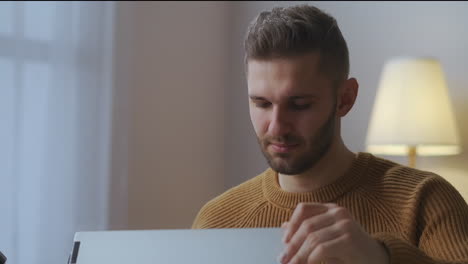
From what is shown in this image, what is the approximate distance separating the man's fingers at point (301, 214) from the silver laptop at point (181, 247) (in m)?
0.08

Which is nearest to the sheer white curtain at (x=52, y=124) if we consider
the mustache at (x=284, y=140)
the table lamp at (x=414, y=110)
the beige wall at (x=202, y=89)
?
the beige wall at (x=202, y=89)

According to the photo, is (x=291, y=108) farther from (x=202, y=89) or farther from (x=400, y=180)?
(x=202, y=89)

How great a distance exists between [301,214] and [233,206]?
488mm

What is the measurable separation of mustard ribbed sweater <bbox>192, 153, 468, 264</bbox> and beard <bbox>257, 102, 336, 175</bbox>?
0.08 metres

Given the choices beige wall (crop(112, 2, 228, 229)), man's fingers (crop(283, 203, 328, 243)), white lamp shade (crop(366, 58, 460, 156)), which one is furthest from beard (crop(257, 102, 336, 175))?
beige wall (crop(112, 2, 228, 229))

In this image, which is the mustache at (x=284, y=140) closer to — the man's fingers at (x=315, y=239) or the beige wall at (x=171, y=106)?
the man's fingers at (x=315, y=239)

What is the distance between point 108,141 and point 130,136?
12 cm

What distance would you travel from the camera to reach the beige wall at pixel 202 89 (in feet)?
8.11

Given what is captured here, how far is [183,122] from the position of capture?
2.84 meters

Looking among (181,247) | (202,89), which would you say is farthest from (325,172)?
(202,89)

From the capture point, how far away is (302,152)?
1.11 m

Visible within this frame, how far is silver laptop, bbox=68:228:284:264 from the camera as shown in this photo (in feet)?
2.94

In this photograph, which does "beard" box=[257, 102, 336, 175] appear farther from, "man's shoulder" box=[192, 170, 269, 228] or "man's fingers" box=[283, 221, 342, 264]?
"man's fingers" box=[283, 221, 342, 264]

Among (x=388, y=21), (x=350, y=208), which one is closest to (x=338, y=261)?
(x=350, y=208)
